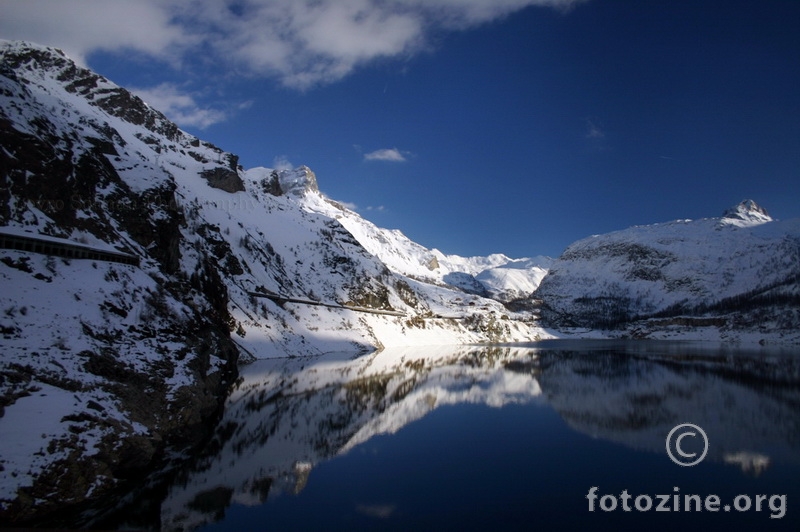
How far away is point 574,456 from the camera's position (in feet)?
88.8

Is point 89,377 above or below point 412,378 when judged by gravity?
above

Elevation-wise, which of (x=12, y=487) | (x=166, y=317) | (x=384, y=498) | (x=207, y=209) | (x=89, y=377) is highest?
(x=207, y=209)

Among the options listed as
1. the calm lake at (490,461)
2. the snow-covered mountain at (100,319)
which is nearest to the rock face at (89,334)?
the snow-covered mountain at (100,319)

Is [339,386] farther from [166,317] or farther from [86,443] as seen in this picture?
[86,443]

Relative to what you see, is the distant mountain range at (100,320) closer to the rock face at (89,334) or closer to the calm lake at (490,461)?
the rock face at (89,334)

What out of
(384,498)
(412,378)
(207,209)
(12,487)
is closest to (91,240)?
(12,487)

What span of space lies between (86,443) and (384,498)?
13.3 metres

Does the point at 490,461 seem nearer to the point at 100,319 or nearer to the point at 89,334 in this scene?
the point at 89,334

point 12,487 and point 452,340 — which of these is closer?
point 12,487

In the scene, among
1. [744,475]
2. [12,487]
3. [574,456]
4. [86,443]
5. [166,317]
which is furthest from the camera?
[166,317]

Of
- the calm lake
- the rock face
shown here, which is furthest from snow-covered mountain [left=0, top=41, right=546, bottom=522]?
the calm lake

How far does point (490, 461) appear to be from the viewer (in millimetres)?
26125

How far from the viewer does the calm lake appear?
60.5ft

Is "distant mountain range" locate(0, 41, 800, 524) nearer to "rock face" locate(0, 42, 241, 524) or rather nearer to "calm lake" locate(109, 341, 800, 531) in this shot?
"rock face" locate(0, 42, 241, 524)
